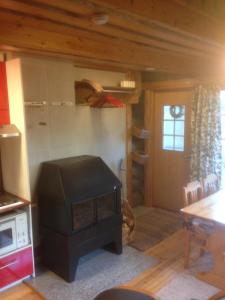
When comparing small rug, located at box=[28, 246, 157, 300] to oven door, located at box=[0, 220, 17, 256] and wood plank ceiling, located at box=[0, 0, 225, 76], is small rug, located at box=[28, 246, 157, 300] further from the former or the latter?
wood plank ceiling, located at box=[0, 0, 225, 76]

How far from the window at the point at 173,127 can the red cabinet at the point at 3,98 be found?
2488 millimetres

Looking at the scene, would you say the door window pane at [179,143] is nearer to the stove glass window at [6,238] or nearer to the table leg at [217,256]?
the table leg at [217,256]

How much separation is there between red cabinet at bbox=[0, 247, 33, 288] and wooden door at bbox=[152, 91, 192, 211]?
248 centimetres

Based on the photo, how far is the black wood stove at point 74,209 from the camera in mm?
2727

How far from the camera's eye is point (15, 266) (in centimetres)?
272

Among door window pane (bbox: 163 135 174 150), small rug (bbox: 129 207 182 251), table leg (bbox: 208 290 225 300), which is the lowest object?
small rug (bbox: 129 207 182 251)

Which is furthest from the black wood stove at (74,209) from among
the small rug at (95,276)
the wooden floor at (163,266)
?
the wooden floor at (163,266)

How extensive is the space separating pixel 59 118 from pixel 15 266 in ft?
5.25

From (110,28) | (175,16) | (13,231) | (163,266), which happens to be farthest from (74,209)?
(175,16)

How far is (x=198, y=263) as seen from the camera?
10.0 feet

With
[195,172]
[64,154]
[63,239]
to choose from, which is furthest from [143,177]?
[63,239]

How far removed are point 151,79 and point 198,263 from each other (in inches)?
112

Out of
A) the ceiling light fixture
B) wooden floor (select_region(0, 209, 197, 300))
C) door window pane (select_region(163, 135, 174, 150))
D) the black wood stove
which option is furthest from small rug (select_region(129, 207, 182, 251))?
the ceiling light fixture

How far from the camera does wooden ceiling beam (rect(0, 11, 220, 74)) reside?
2031mm
